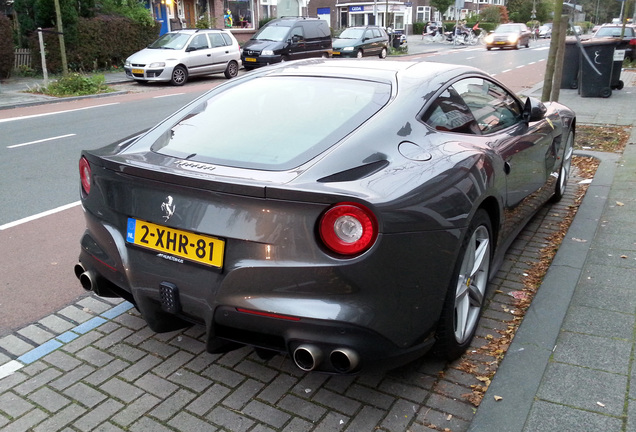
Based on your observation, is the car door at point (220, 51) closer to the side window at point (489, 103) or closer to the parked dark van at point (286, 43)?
the parked dark van at point (286, 43)

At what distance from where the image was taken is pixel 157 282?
9.11 feet

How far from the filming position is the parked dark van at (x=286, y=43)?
2161 cm

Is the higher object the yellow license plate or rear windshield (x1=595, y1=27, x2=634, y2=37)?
rear windshield (x1=595, y1=27, x2=634, y2=37)

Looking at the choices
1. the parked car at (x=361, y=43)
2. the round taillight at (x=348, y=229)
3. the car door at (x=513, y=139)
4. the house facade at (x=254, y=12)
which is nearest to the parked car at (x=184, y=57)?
the parked car at (x=361, y=43)

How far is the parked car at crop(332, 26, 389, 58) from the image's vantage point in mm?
26484

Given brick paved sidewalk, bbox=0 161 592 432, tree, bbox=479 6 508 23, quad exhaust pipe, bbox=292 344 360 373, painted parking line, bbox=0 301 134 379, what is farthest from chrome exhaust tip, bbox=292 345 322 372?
tree, bbox=479 6 508 23

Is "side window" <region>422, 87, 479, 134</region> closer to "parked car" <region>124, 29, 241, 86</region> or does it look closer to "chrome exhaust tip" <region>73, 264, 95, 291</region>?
"chrome exhaust tip" <region>73, 264, 95, 291</region>

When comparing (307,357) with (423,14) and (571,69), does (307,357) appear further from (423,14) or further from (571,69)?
(423,14)

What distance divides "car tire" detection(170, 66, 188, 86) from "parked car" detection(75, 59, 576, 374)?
15.6 meters

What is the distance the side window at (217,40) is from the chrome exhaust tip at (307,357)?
18.8 metres

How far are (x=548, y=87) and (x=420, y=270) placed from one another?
7822 mm

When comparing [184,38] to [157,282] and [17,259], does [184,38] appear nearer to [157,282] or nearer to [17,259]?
[17,259]

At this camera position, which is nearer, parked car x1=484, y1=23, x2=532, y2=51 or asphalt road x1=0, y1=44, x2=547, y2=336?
asphalt road x1=0, y1=44, x2=547, y2=336

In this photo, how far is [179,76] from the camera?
18.6 metres
